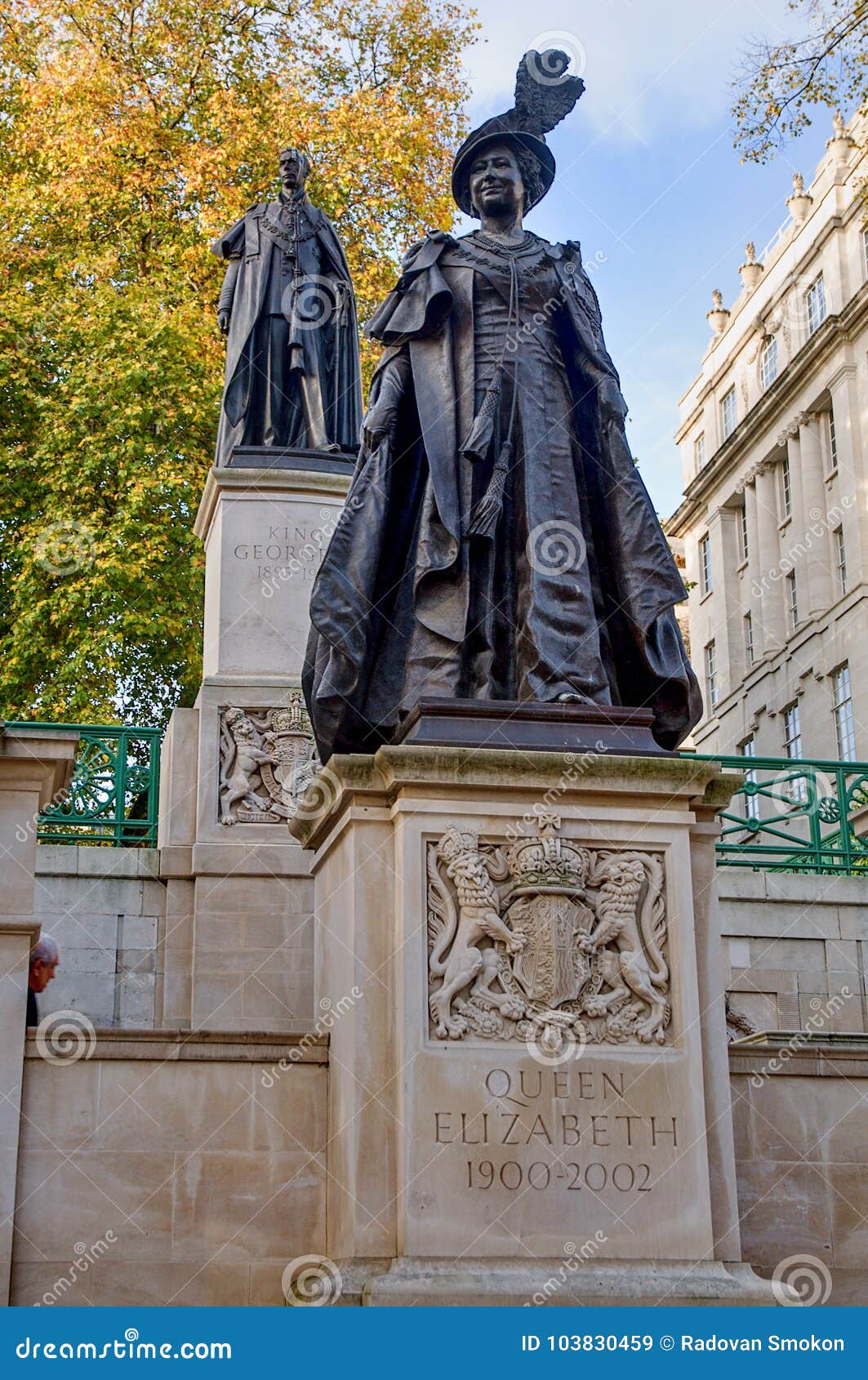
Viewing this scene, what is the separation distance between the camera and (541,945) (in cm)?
723

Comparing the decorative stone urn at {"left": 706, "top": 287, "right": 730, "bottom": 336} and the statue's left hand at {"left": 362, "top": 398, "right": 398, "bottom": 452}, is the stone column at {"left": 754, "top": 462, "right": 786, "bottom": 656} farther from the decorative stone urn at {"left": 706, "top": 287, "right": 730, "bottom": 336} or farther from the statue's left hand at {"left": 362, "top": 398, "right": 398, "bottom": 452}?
the statue's left hand at {"left": 362, "top": 398, "right": 398, "bottom": 452}

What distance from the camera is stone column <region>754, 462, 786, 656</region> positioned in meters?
63.8

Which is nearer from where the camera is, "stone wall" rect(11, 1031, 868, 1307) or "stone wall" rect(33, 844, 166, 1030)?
"stone wall" rect(11, 1031, 868, 1307)

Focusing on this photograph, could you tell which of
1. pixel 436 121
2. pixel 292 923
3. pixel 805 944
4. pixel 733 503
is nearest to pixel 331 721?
pixel 292 923

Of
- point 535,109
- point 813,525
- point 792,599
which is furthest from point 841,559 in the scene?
point 535,109

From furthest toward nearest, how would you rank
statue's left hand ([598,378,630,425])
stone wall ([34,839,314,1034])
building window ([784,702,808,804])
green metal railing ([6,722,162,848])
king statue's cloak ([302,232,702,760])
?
building window ([784,702,808,804]) → green metal railing ([6,722,162,848]) → stone wall ([34,839,314,1034]) → statue's left hand ([598,378,630,425]) → king statue's cloak ([302,232,702,760])

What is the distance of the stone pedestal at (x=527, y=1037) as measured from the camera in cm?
683

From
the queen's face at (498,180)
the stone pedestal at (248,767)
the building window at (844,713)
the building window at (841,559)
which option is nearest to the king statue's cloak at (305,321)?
the stone pedestal at (248,767)

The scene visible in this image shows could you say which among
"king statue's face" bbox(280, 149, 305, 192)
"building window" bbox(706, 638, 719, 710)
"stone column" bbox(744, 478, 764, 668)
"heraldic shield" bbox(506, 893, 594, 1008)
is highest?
"stone column" bbox(744, 478, 764, 668)

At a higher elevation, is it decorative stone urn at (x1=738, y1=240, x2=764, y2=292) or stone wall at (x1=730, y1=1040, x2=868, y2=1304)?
decorative stone urn at (x1=738, y1=240, x2=764, y2=292)

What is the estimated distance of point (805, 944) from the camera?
625 inches

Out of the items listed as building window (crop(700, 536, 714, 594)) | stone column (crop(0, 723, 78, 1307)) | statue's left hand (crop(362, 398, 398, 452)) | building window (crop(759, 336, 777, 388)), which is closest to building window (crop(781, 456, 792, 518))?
building window (crop(759, 336, 777, 388))

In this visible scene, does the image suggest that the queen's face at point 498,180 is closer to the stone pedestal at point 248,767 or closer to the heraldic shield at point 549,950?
the heraldic shield at point 549,950

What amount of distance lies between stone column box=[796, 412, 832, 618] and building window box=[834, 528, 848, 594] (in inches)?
14.8
